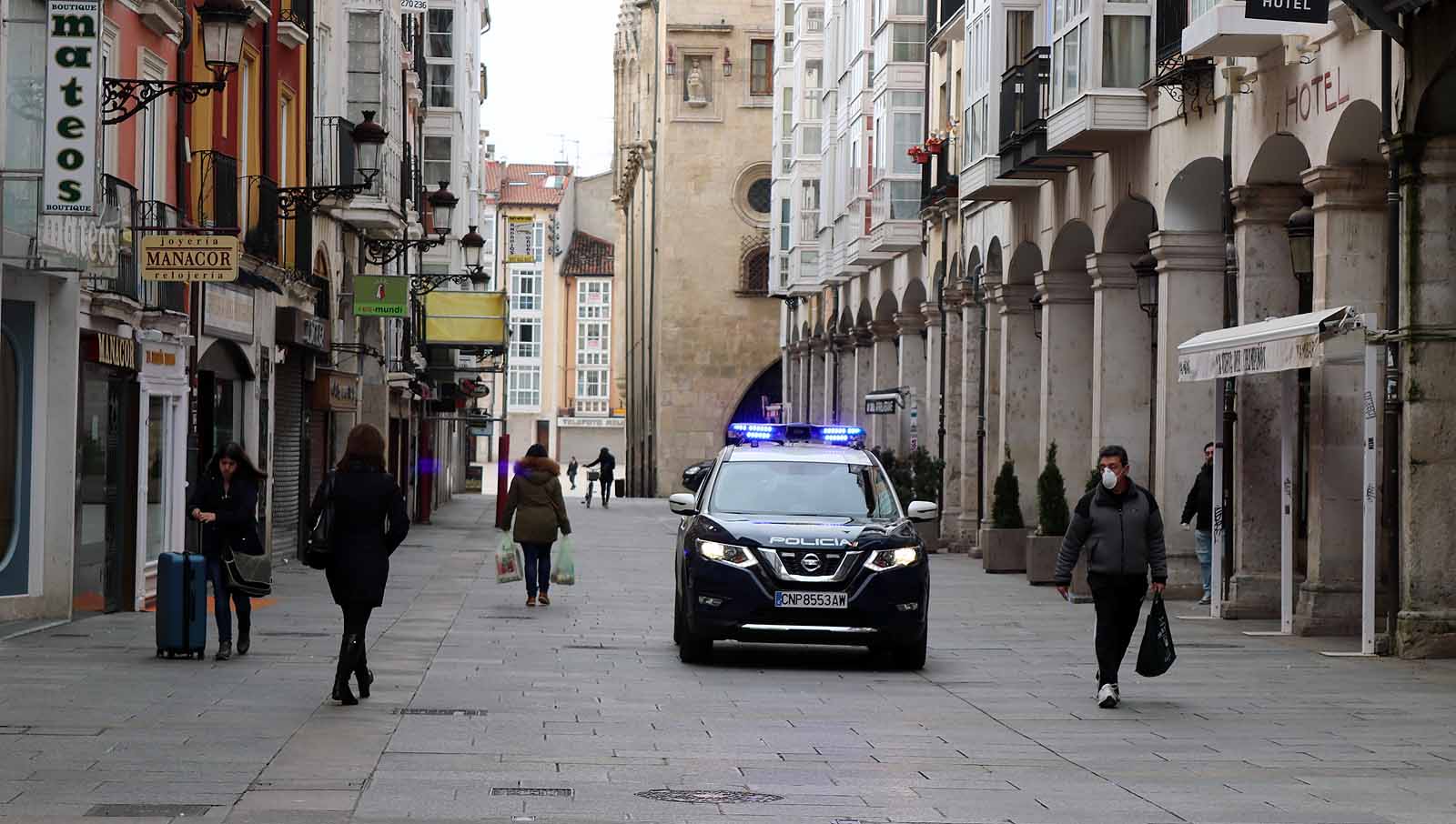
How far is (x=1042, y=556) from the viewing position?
91.6 feet

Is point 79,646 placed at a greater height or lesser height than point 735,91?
lesser

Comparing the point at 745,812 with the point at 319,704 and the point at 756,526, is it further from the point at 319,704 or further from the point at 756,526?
the point at 756,526

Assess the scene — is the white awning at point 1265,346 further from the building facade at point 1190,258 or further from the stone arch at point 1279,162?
the stone arch at point 1279,162

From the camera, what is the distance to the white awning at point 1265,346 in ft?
57.5

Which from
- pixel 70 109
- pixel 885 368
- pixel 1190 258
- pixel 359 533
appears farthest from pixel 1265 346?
pixel 885 368

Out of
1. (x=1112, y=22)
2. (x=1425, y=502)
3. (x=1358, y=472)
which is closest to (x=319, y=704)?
(x=1425, y=502)

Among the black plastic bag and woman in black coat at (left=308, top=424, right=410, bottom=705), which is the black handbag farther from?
the black plastic bag

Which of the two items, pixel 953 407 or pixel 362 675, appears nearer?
pixel 362 675

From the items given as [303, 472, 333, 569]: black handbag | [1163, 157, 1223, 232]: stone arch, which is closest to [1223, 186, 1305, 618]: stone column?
[1163, 157, 1223, 232]: stone arch

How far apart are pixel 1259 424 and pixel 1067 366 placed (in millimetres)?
8663

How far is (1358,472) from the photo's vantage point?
19828mm

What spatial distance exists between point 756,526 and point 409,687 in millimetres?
3240

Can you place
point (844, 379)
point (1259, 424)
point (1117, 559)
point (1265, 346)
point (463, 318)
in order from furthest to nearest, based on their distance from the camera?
point (844, 379) < point (463, 318) < point (1259, 424) < point (1265, 346) < point (1117, 559)

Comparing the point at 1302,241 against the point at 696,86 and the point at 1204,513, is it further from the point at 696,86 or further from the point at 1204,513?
the point at 696,86
